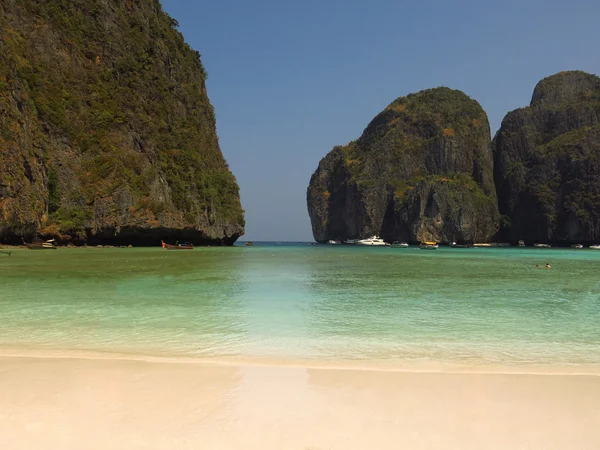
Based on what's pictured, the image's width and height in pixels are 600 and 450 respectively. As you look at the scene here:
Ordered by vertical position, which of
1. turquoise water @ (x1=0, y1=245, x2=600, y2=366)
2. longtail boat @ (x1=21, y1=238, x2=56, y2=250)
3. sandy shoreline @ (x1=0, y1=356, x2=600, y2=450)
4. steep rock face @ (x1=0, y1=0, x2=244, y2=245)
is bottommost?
turquoise water @ (x1=0, y1=245, x2=600, y2=366)

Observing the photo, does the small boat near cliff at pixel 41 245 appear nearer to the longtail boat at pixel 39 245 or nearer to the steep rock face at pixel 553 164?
→ the longtail boat at pixel 39 245

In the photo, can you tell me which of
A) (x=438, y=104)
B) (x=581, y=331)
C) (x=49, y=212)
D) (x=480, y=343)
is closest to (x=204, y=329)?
(x=480, y=343)

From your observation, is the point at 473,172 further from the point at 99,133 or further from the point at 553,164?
the point at 99,133

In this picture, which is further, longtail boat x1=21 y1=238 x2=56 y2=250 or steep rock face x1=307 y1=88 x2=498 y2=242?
steep rock face x1=307 y1=88 x2=498 y2=242

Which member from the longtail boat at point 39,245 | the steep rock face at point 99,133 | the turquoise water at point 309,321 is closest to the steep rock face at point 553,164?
the steep rock face at point 99,133

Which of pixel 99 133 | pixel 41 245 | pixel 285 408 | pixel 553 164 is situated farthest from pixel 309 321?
pixel 553 164

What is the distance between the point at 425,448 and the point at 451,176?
13229 cm

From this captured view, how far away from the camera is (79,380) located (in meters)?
4.24

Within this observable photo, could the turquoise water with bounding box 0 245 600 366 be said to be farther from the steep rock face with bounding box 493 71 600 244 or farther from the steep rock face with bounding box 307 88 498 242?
the steep rock face with bounding box 493 71 600 244

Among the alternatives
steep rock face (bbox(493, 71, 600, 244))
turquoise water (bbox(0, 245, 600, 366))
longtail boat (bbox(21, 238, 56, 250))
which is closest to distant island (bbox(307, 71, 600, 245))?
steep rock face (bbox(493, 71, 600, 244))

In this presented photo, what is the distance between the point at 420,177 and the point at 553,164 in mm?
36088

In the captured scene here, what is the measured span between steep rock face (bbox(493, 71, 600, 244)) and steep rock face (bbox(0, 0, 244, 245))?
289ft

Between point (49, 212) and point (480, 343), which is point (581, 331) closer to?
point (480, 343)

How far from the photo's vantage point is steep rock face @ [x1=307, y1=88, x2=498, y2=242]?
365ft
